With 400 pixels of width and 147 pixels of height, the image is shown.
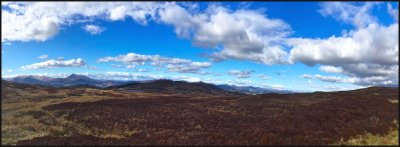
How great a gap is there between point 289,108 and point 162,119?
57.9 ft

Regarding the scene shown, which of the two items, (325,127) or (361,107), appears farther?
(361,107)

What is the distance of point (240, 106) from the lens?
6000 cm

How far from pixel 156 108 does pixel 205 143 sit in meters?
28.4

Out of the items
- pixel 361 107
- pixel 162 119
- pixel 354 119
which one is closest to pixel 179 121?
pixel 162 119

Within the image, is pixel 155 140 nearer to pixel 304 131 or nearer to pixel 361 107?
pixel 304 131

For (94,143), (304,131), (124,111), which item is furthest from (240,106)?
(94,143)

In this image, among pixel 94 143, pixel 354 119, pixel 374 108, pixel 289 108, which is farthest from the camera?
pixel 289 108

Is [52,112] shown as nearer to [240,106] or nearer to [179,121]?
[179,121]

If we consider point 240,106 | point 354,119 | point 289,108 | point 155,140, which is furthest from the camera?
point 240,106

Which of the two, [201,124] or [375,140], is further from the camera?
[201,124]

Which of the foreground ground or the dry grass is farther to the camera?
the foreground ground

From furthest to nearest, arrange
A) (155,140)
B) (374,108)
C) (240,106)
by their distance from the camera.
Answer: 1. (240,106)
2. (374,108)
3. (155,140)

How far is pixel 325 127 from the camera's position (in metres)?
36.7

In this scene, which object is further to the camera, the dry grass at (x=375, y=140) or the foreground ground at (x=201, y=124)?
the foreground ground at (x=201, y=124)
